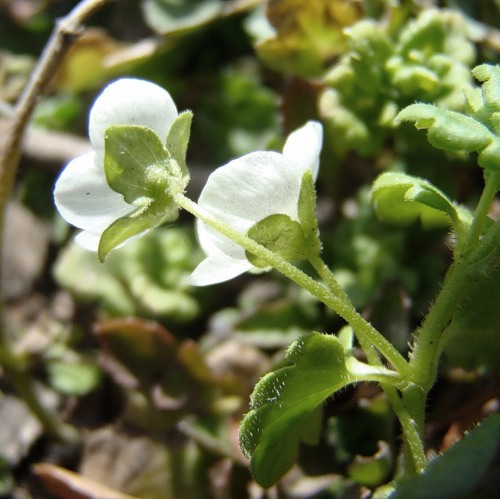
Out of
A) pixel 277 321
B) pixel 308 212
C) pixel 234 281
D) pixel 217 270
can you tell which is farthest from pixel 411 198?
pixel 234 281

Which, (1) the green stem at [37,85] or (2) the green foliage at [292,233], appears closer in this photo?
(2) the green foliage at [292,233]

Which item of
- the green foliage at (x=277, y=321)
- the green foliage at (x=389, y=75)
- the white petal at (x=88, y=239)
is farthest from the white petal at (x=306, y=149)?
the green foliage at (x=277, y=321)

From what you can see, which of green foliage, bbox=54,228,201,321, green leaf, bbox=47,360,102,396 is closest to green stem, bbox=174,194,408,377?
green foliage, bbox=54,228,201,321

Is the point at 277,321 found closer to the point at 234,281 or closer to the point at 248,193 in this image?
the point at 234,281

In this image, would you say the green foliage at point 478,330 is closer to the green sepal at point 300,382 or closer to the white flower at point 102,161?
the green sepal at point 300,382

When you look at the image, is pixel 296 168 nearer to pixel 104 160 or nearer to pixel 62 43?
pixel 104 160

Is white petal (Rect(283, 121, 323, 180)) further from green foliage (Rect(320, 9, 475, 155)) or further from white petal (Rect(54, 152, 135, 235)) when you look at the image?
green foliage (Rect(320, 9, 475, 155))

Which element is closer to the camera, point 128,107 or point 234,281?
point 128,107
